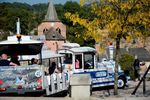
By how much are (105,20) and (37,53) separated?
123 inches

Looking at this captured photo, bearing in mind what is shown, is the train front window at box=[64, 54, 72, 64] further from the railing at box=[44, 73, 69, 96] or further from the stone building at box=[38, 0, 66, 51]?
the stone building at box=[38, 0, 66, 51]

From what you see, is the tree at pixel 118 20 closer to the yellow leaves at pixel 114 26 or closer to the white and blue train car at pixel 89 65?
the yellow leaves at pixel 114 26

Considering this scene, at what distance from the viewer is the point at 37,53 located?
18.5m

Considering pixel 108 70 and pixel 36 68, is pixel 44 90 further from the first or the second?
pixel 108 70

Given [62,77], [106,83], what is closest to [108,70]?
[106,83]

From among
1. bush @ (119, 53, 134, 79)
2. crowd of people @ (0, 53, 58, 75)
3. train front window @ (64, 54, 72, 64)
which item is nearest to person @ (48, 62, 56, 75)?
crowd of people @ (0, 53, 58, 75)

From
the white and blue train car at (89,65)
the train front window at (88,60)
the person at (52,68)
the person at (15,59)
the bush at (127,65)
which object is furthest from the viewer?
the bush at (127,65)

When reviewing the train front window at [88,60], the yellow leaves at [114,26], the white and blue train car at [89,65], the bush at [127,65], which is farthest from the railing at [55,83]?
the bush at [127,65]

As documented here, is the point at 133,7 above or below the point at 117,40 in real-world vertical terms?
above

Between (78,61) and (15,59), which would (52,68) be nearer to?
(15,59)

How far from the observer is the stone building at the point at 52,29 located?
150 m

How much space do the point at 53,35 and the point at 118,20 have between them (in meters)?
134

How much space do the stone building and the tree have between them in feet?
418

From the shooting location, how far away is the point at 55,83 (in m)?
19.8
